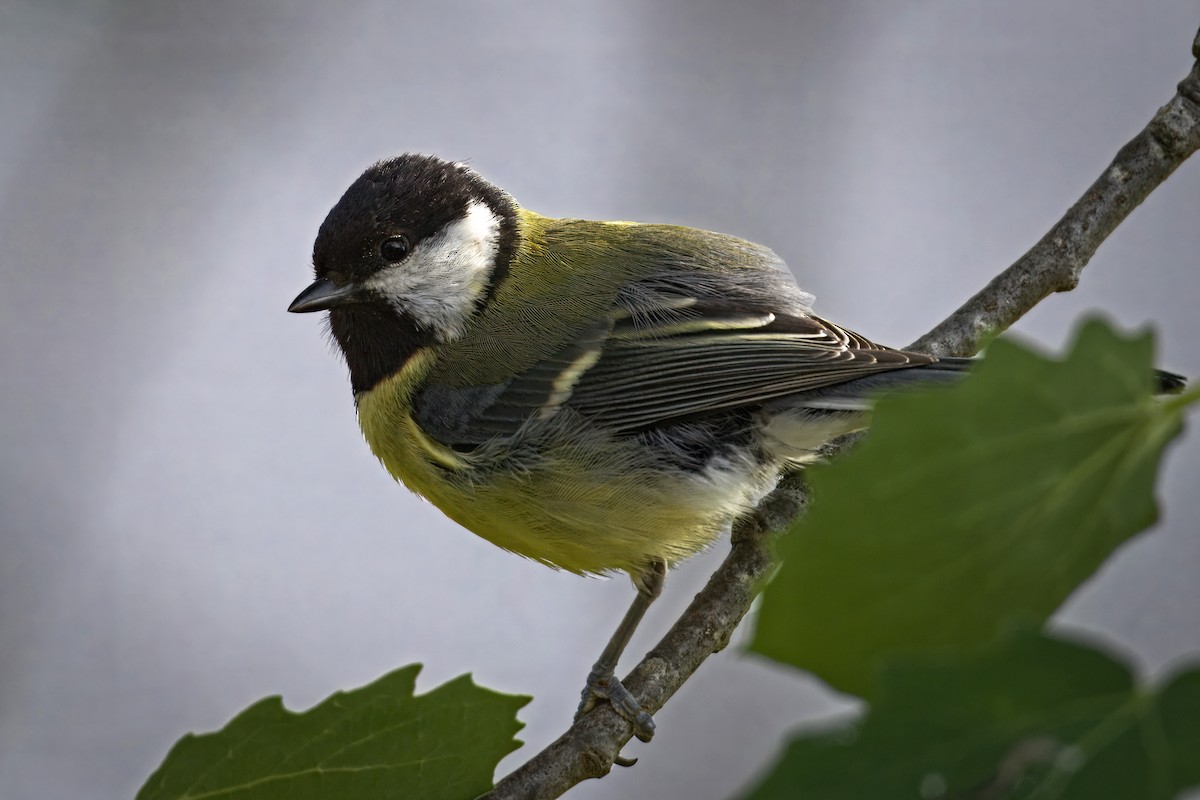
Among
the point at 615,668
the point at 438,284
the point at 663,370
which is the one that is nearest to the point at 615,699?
the point at 615,668

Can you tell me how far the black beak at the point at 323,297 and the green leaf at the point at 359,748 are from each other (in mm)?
1220

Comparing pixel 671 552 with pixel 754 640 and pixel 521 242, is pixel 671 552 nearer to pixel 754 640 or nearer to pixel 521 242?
pixel 521 242

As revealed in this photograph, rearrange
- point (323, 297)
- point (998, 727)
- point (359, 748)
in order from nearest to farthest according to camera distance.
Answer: point (998, 727), point (359, 748), point (323, 297)

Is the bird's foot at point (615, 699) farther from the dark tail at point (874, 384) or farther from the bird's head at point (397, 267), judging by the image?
the bird's head at point (397, 267)

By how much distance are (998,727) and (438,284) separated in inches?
66.5

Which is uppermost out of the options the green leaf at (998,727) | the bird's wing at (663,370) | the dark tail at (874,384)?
the bird's wing at (663,370)

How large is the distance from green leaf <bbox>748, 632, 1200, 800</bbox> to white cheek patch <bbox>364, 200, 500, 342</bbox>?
1.62 metres

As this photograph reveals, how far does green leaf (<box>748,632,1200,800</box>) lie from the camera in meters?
0.40

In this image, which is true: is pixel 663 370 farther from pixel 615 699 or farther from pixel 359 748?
pixel 359 748

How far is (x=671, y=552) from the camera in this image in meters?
1.85

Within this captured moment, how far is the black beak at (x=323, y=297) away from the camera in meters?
1.93

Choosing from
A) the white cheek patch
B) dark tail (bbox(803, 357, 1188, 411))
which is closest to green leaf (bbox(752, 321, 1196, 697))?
dark tail (bbox(803, 357, 1188, 411))

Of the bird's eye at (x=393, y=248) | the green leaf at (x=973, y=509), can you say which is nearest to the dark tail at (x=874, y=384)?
the bird's eye at (x=393, y=248)

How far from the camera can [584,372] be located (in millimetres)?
→ 1834
